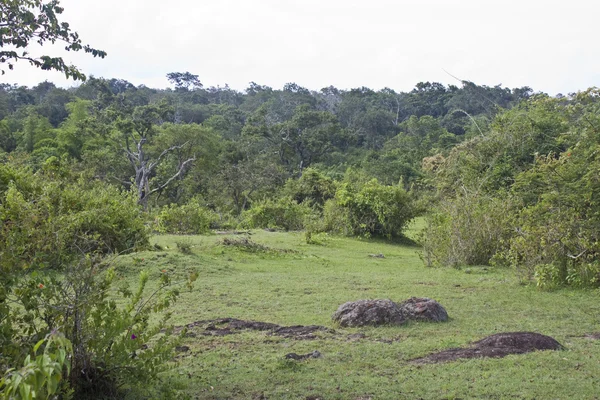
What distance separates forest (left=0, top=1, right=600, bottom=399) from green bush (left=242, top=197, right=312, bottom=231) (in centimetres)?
7

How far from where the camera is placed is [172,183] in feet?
125

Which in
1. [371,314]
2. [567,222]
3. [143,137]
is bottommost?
[371,314]

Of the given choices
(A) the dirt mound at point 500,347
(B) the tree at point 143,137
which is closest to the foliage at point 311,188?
(B) the tree at point 143,137

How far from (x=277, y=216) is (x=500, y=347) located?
20197 mm

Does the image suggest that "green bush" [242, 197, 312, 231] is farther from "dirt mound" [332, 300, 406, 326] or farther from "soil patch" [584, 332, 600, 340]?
"soil patch" [584, 332, 600, 340]

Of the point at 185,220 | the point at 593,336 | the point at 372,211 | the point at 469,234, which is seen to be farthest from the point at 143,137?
the point at 593,336

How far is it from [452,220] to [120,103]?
33550mm

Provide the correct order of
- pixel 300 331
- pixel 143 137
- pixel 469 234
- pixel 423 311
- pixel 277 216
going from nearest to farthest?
pixel 300 331 → pixel 423 311 → pixel 469 234 → pixel 277 216 → pixel 143 137

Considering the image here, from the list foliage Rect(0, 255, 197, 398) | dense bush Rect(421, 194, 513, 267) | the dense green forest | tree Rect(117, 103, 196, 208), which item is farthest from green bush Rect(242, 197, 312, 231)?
foliage Rect(0, 255, 197, 398)

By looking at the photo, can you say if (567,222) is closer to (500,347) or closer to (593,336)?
(593,336)

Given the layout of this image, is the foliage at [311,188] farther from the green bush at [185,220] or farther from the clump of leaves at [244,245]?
the clump of leaves at [244,245]

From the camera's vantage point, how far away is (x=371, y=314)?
8.09 metres

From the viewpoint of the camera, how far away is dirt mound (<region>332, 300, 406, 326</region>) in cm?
801

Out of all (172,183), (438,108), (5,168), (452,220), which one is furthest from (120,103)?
(438,108)
